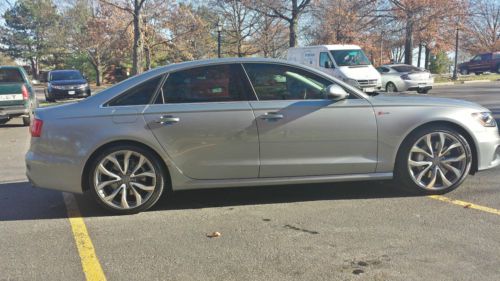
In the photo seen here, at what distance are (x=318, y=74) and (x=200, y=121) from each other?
1.33 m

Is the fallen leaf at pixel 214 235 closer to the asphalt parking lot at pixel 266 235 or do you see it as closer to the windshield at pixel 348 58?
the asphalt parking lot at pixel 266 235

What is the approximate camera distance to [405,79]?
21328 mm

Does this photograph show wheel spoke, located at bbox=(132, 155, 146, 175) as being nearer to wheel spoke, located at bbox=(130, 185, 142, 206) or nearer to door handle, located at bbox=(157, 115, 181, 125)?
wheel spoke, located at bbox=(130, 185, 142, 206)

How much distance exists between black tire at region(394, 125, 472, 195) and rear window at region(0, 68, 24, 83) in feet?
36.5

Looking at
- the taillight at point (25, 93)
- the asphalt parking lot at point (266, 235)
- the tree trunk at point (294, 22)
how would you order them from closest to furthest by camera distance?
the asphalt parking lot at point (266, 235) < the taillight at point (25, 93) < the tree trunk at point (294, 22)

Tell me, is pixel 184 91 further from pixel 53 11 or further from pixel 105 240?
pixel 53 11

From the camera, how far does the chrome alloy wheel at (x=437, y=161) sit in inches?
205

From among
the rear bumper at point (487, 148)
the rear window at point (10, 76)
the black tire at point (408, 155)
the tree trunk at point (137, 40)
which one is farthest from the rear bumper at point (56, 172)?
the tree trunk at point (137, 40)

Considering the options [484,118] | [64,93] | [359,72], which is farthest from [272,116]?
[64,93]

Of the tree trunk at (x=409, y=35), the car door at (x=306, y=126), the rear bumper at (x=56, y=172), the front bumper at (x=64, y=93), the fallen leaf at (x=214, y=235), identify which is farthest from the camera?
the tree trunk at (x=409, y=35)

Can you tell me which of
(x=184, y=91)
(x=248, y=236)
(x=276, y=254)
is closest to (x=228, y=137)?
(x=184, y=91)

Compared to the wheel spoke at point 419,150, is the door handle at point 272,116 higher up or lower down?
higher up

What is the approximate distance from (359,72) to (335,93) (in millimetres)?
14346

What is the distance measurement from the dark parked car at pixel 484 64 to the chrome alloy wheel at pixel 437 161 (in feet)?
132
